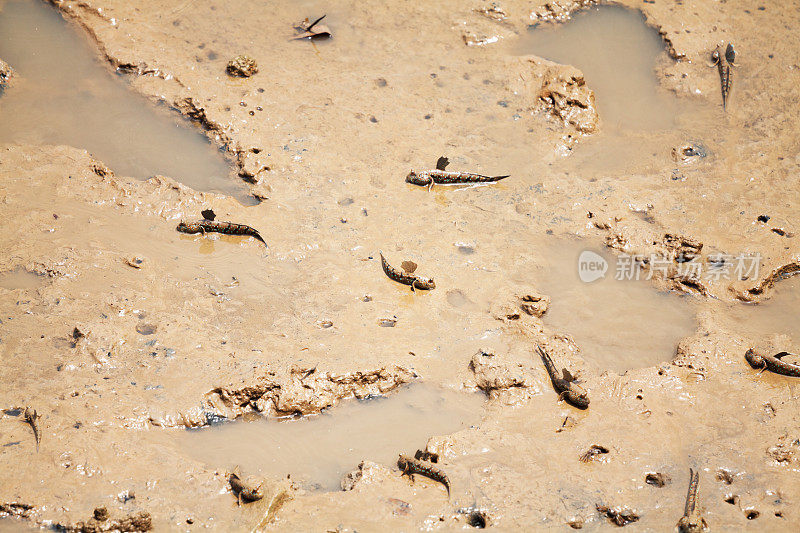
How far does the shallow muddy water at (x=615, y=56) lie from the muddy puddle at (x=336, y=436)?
4308 millimetres

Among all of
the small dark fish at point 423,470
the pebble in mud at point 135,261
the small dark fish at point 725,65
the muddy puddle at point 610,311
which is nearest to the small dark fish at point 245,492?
the small dark fish at point 423,470

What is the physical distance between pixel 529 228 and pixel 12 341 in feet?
16.3

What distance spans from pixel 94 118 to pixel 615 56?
21.5ft

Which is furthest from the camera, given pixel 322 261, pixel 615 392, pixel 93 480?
pixel 322 261

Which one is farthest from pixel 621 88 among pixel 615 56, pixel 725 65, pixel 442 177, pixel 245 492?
pixel 245 492

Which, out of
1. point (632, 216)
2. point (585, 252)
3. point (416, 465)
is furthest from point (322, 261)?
point (632, 216)

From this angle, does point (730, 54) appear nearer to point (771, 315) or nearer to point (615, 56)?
point (615, 56)

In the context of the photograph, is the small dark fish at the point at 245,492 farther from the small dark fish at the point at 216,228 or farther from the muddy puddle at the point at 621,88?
the muddy puddle at the point at 621,88

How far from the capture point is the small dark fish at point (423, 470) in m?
4.92

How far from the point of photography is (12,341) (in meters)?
5.54

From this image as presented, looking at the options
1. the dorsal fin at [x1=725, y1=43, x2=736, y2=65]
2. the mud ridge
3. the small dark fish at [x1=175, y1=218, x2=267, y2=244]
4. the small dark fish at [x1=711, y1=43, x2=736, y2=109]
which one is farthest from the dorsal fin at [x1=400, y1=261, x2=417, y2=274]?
the dorsal fin at [x1=725, y1=43, x2=736, y2=65]

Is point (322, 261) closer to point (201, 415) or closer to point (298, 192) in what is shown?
point (298, 192)

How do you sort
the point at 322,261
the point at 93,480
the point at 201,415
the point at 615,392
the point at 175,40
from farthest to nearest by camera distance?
the point at 175,40 < the point at 322,261 < the point at 615,392 < the point at 201,415 < the point at 93,480

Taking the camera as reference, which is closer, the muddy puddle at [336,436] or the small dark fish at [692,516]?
the small dark fish at [692,516]
